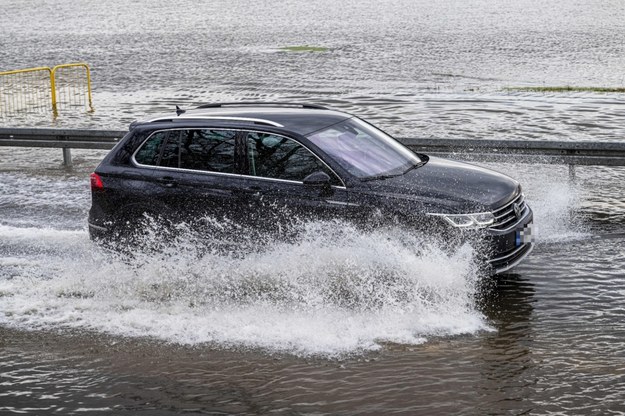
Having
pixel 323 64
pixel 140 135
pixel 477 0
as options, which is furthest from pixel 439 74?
pixel 477 0

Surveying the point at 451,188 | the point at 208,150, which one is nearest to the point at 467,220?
the point at 451,188

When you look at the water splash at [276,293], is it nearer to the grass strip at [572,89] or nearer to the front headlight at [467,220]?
the front headlight at [467,220]

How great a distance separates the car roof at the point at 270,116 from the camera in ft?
31.5

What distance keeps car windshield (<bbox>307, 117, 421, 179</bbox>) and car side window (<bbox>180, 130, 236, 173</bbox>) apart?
2.60ft

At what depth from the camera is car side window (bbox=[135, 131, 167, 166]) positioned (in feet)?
32.5

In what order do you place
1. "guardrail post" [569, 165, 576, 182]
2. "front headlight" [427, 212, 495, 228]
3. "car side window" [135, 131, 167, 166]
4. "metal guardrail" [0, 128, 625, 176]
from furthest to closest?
1. "guardrail post" [569, 165, 576, 182]
2. "metal guardrail" [0, 128, 625, 176]
3. "car side window" [135, 131, 167, 166]
4. "front headlight" [427, 212, 495, 228]

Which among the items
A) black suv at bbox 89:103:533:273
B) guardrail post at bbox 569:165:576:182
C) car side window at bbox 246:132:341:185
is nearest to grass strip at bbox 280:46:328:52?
guardrail post at bbox 569:165:576:182

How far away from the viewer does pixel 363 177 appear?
9.16 metres

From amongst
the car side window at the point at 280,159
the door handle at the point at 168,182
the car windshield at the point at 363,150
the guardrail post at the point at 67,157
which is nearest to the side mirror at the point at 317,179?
the car side window at the point at 280,159

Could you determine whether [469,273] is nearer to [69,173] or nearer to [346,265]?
[346,265]

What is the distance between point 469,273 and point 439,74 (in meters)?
21.6

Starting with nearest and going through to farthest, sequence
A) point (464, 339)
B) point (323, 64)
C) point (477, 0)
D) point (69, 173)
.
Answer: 1. point (464, 339)
2. point (69, 173)
3. point (323, 64)
4. point (477, 0)

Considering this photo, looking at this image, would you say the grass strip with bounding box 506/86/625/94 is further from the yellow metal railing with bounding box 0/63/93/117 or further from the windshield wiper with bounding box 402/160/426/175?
the windshield wiper with bounding box 402/160/426/175

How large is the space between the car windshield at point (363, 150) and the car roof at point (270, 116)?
4.8 inches
